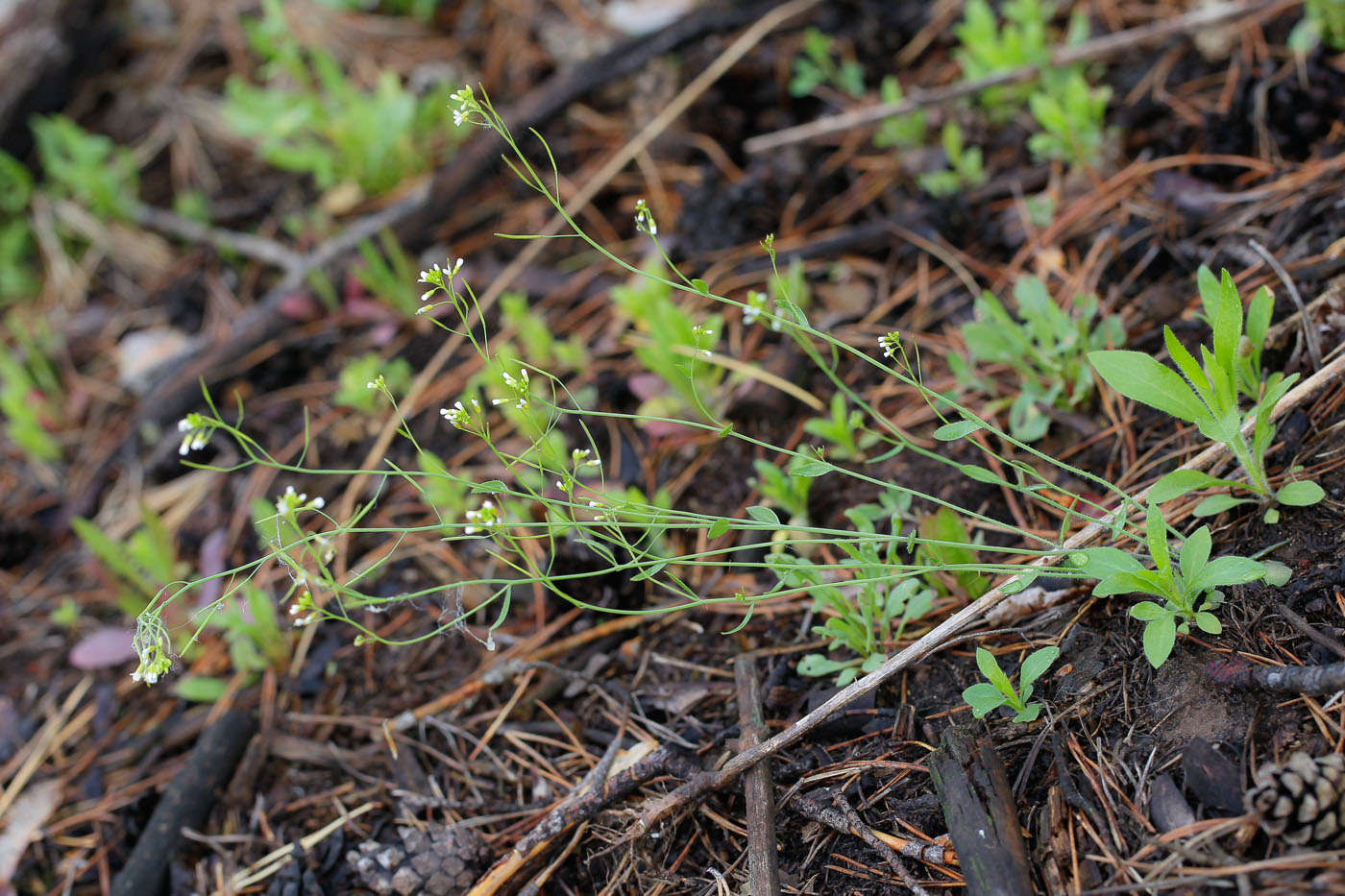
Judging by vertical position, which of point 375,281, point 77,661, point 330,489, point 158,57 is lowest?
point 77,661

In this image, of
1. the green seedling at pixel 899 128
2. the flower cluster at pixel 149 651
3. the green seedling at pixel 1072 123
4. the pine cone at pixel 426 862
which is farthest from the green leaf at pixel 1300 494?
the flower cluster at pixel 149 651

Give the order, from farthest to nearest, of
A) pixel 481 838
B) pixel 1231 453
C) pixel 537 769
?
pixel 537 769
pixel 481 838
pixel 1231 453

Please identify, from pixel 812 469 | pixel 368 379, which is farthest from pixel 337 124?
pixel 812 469

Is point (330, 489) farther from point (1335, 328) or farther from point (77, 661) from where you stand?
point (1335, 328)

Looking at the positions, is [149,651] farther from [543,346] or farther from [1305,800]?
[1305,800]

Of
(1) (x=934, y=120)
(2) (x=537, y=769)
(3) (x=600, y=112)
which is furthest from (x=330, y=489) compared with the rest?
(1) (x=934, y=120)

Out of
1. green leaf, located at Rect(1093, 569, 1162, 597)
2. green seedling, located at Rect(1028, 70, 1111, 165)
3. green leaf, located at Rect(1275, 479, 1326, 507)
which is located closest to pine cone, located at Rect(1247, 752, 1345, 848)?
green leaf, located at Rect(1093, 569, 1162, 597)

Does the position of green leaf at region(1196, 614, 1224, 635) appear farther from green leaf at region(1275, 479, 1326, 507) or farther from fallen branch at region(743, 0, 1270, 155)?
fallen branch at region(743, 0, 1270, 155)
